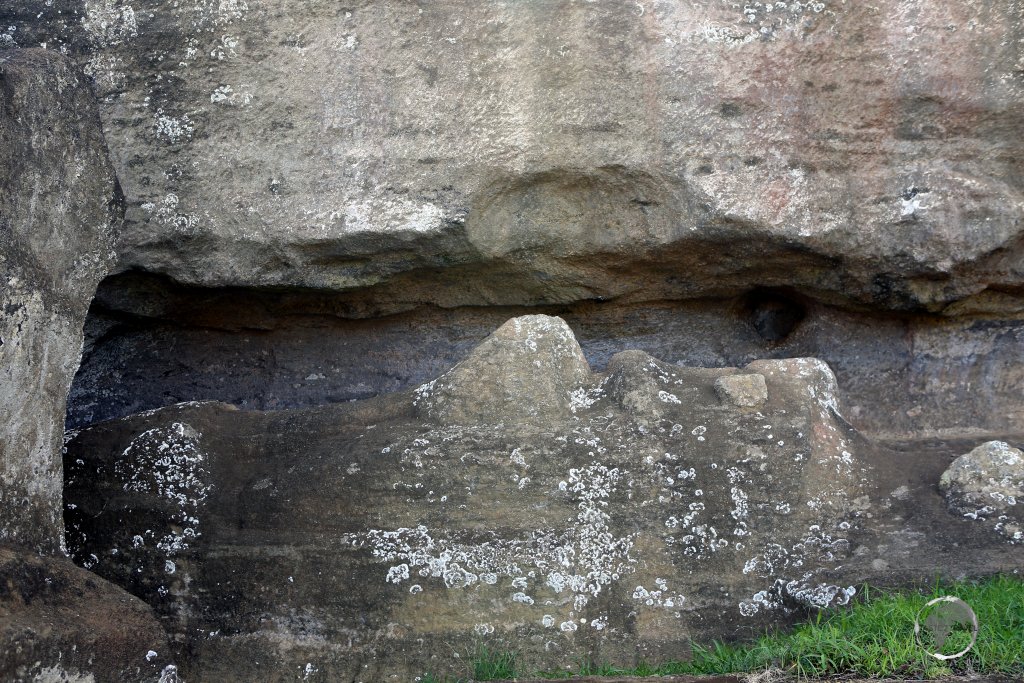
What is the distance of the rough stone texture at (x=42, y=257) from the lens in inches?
108

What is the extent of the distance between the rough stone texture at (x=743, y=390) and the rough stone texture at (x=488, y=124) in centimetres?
64

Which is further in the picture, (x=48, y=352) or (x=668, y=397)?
(x=668, y=397)

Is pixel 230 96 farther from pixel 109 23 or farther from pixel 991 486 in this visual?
pixel 991 486

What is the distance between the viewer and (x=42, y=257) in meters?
2.87

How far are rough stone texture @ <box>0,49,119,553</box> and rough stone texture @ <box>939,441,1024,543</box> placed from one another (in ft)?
7.84

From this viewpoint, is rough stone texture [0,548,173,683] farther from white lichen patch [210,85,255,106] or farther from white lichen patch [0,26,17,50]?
white lichen patch [0,26,17,50]

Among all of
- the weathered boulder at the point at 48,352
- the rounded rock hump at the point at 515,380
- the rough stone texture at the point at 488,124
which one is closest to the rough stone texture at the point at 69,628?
the weathered boulder at the point at 48,352

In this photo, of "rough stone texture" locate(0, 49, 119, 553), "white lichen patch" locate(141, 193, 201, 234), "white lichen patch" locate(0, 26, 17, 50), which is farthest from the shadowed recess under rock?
"rough stone texture" locate(0, 49, 119, 553)

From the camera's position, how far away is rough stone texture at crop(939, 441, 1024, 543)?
3207 mm

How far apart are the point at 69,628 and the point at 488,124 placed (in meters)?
2.09

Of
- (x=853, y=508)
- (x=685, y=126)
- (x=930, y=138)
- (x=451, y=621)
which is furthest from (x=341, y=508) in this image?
(x=930, y=138)

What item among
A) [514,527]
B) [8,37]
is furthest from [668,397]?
[8,37]

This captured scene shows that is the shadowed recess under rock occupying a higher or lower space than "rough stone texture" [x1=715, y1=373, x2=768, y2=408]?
higher

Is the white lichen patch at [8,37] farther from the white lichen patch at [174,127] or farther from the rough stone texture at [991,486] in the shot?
the rough stone texture at [991,486]
